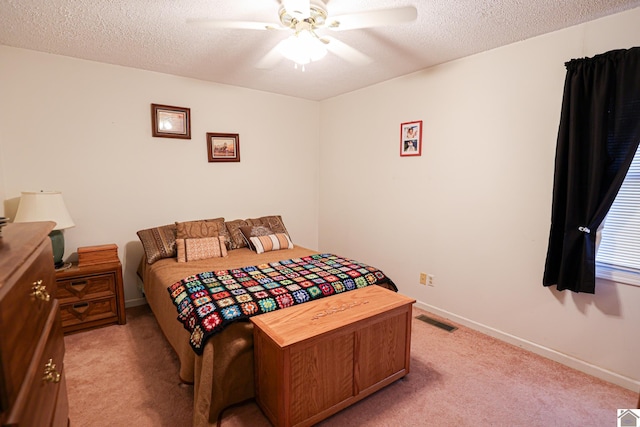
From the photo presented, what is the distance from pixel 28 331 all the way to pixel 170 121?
111 inches

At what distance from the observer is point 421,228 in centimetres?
315

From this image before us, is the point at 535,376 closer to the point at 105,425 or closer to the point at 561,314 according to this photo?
the point at 561,314

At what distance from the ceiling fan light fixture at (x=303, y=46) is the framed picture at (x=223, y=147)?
74.8 inches

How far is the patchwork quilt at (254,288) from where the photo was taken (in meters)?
1.75

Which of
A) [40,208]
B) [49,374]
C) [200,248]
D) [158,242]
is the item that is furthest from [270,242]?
[49,374]

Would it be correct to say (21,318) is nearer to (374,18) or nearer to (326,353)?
(326,353)

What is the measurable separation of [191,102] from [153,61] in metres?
0.56

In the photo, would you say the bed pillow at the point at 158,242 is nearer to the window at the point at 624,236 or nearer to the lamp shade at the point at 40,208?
the lamp shade at the point at 40,208

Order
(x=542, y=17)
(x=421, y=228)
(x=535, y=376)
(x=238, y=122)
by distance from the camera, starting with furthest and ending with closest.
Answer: (x=238, y=122) < (x=421, y=228) < (x=535, y=376) < (x=542, y=17)

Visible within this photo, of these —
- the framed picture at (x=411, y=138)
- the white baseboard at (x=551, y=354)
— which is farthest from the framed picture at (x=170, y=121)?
the white baseboard at (x=551, y=354)

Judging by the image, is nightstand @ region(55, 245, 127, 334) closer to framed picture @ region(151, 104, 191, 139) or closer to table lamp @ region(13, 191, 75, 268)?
table lamp @ region(13, 191, 75, 268)

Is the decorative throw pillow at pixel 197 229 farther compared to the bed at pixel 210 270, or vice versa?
the decorative throw pillow at pixel 197 229

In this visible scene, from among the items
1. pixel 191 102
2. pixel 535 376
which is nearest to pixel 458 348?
pixel 535 376

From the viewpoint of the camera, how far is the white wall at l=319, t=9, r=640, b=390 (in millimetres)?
2117
